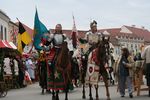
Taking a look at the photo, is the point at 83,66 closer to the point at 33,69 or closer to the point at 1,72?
the point at 1,72

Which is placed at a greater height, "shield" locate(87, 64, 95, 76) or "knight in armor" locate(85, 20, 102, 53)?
"knight in armor" locate(85, 20, 102, 53)

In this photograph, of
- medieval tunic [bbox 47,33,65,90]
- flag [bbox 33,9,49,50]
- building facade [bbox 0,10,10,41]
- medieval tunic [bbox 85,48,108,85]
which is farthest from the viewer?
building facade [bbox 0,10,10,41]

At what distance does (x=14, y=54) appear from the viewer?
26875mm

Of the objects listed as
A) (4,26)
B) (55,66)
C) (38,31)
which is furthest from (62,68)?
(4,26)

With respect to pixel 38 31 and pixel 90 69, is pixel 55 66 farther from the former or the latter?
pixel 38 31

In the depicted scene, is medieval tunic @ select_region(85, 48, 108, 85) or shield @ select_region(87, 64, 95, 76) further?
shield @ select_region(87, 64, 95, 76)

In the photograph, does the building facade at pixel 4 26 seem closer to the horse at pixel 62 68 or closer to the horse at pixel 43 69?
the horse at pixel 43 69

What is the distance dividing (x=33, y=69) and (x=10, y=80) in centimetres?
818

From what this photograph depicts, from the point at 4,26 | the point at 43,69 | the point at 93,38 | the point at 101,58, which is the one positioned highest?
the point at 4,26

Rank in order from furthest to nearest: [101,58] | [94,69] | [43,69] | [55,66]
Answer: [43,69] < [94,69] < [101,58] < [55,66]

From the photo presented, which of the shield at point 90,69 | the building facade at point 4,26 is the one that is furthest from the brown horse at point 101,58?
the building facade at point 4,26

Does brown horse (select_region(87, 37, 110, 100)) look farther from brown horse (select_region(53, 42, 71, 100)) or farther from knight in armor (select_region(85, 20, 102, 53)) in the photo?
brown horse (select_region(53, 42, 71, 100))

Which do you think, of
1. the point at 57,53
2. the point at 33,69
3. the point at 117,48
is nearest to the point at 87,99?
the point at 57,53

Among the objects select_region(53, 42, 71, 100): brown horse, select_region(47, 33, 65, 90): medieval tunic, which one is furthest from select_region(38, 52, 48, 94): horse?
select_region(53, 42, 71, 100): brown horse
